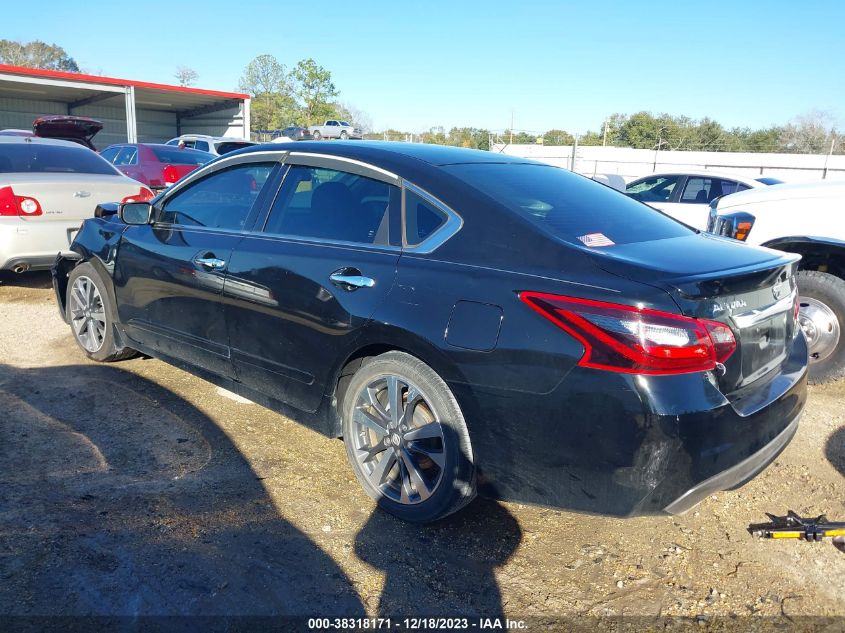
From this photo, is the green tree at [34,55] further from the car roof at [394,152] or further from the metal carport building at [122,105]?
the car roof at [394,152]

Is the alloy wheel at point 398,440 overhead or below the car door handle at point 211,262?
below

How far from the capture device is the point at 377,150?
10.9 ft

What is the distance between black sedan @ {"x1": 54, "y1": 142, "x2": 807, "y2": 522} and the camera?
2359 mm

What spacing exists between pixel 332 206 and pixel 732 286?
1.91 metres

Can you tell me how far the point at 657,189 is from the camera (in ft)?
34.5

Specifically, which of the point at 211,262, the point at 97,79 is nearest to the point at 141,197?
the point at 211,262

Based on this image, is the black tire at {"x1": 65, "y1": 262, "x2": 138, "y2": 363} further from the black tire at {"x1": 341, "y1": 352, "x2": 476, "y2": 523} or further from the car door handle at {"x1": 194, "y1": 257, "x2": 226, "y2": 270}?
the black tire at {"x1": 341, "y1": 352, "x2": 476, "y2": 523}

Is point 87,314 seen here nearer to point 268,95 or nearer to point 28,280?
point 28,280

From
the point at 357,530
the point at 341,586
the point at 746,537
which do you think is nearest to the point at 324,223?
the point at 357,530

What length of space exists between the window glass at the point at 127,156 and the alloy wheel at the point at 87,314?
9793mm

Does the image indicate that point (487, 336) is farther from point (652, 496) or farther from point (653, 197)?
point (653, 197)

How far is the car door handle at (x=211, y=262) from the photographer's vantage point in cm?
367

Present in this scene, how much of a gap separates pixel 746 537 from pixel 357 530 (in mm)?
1776

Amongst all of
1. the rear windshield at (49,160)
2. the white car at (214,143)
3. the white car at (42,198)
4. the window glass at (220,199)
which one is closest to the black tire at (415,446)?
the window glass at (220,199)
